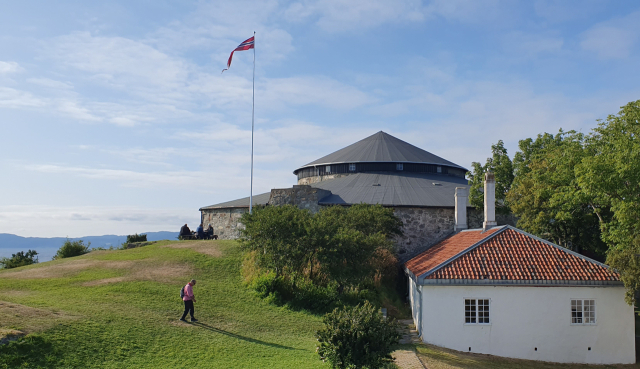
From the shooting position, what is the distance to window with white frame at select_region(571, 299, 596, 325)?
631 inches

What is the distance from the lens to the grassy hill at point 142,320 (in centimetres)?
1147

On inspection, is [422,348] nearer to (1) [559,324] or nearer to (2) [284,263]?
(1) [559,324]

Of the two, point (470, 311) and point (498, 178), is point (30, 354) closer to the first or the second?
point (470, 311)

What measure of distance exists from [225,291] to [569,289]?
1264 centimetres

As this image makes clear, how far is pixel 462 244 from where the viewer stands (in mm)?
20484

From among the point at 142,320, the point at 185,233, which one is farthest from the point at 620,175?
the point at 185,233

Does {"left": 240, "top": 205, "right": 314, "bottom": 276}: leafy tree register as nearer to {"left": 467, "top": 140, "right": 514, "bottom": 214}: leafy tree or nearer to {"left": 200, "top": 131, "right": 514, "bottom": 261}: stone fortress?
{"left": 200, "top": 131, "right": 514, "bottom": 261}: stone fortress

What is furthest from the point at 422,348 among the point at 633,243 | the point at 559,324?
the point at 633,243

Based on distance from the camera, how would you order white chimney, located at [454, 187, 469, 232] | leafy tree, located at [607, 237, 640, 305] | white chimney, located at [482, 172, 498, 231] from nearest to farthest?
1. leafy tree, located at [607, 237, 640, 305]
2. white chimney, located at [482, 172, 498, 231]
3. white chimney, located at [454, 187, 469, 232]

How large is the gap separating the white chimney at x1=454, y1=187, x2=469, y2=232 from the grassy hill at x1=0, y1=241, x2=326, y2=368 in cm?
1207

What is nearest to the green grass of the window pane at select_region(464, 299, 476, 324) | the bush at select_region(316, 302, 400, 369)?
the window pane at select_region(464, 299, 476, 324)

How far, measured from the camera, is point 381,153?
129 ft

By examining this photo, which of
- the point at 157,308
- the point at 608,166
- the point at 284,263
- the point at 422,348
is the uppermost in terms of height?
the point at 608,166

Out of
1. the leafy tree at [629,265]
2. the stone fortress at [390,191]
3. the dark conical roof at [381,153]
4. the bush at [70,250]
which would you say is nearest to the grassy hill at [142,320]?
the stone fortress at [390,191]
